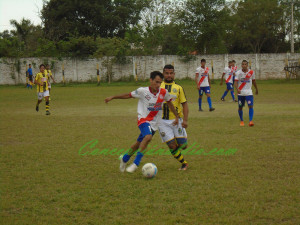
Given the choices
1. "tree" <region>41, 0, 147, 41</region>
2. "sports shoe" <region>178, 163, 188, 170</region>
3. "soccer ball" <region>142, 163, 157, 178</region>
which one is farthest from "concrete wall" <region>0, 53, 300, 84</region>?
"soccer ball" <region>142, 163, 157, 178</region>

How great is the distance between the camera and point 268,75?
40.9 metres

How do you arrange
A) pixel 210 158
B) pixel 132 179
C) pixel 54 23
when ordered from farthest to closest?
pixel 54 23, pixel 210 158, pixel 132 179

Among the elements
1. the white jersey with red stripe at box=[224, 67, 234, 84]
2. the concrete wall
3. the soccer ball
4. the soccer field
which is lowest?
the soccer field

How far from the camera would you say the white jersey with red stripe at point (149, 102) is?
680 centimetres

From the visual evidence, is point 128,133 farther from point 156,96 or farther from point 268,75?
point 268,75

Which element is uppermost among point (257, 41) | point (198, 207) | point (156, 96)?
point (257, 41)

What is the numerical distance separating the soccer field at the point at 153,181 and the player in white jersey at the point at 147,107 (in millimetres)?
327

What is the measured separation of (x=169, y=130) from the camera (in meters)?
7.00

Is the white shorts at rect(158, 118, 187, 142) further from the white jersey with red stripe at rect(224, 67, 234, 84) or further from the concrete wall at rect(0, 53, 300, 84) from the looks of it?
the concrete wall at rect(0, 53, 300, 84)

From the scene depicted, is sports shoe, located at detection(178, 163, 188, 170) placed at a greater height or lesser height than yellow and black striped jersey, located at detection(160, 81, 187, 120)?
lesser

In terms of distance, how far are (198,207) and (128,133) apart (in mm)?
6124

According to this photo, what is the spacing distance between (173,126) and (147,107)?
0.61 metres

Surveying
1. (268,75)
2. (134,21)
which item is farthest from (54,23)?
(268,75)

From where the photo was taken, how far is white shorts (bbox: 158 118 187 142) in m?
6.93
